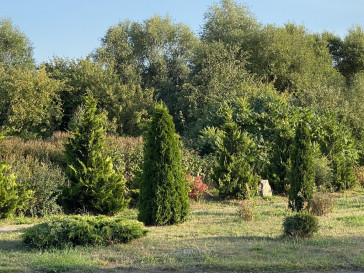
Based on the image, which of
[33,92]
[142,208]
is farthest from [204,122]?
[142,208]

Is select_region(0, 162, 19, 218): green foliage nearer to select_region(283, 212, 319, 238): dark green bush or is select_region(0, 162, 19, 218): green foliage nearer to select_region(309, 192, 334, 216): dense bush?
select_region(283, 212, 319, 238): dark green bush

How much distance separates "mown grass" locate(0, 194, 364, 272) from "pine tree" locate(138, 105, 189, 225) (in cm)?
39

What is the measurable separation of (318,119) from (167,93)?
15707 millimetres

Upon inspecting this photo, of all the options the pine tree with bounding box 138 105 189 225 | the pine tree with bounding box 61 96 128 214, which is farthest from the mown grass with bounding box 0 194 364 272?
the pine tree with bounding box 61 96 128 214

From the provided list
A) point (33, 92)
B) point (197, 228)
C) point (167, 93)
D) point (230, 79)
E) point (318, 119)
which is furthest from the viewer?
point (167, 93)

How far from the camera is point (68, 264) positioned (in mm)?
6730

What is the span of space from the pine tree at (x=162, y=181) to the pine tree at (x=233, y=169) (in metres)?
5.28

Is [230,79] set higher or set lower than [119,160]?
higher

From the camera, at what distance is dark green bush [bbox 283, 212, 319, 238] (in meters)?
8.65

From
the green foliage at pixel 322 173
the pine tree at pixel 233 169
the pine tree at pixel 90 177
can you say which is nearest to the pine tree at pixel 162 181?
the pine tree at pixel 90 177

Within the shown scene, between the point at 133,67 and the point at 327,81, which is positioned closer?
the point at 327,81

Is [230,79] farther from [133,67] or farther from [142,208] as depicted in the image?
Result: [142,208]

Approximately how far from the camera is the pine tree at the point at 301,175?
12.7 meters

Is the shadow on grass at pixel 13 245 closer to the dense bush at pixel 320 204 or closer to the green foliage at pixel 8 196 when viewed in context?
the green foliage at pixel 8 196
